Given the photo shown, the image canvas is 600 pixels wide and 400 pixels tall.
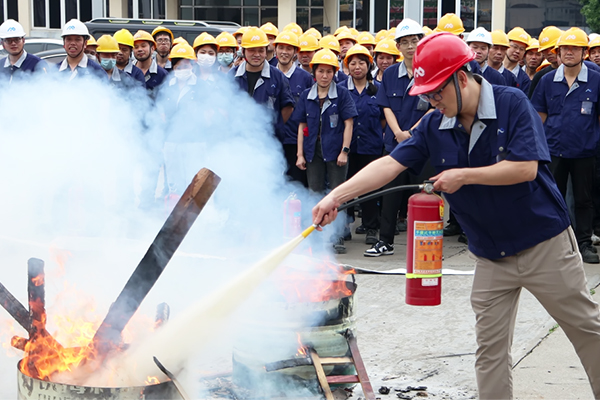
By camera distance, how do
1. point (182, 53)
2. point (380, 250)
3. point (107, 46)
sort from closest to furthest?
1. point (380, 250)
2. point (107, 46)
3. point (182, 53)

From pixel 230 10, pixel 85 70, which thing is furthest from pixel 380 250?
pixel 230 10

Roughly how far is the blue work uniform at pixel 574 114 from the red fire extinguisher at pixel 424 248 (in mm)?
4161

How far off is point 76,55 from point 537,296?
6328mm

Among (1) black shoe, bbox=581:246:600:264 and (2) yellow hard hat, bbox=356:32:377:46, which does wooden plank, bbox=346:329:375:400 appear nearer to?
(1) black shoe, bbox=581:246:600:264

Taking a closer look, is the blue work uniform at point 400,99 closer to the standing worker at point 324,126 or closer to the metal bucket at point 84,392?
the standing worker at point 324,126

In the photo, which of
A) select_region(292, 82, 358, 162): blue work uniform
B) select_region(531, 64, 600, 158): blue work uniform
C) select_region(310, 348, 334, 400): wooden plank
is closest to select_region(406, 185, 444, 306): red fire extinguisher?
select_region(310, 348, 334, 400): wooden plank

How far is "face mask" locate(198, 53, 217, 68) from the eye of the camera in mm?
9109

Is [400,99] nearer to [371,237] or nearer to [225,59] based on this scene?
[371,237]

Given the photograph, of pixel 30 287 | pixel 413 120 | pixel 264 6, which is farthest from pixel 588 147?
pixel 264 6

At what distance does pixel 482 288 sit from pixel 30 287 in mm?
2075

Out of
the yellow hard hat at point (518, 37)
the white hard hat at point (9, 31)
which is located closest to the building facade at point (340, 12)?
the yellow hard hat at point (518, 37)

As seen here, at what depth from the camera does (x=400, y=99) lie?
7695 mm

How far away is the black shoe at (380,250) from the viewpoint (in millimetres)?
7621

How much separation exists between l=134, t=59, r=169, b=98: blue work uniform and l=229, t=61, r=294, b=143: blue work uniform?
68.6 inches
